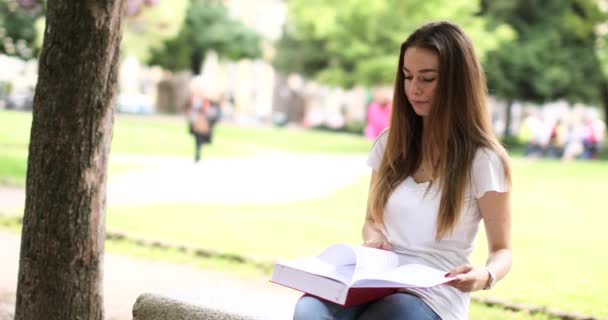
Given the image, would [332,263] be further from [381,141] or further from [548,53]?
[548,53]

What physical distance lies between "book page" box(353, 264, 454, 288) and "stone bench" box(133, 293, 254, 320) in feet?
2.65

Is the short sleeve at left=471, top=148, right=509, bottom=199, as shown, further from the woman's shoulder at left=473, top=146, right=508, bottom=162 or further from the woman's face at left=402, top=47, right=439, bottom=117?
the woman's face at left=402, top=47, right=439, bottom=117

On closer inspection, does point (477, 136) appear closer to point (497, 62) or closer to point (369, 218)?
point (369, 218)

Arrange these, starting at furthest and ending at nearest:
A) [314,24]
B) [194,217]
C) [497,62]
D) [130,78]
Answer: [130,78]
[497,62]
[314,24]
[194,217]

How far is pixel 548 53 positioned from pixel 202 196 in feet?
78.8

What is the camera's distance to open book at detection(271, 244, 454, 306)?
93.3 inches

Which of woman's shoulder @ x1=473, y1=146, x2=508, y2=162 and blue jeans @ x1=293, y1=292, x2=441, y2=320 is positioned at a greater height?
woman's shoulder @ x1=473, y1=146, x2=508, y2=162

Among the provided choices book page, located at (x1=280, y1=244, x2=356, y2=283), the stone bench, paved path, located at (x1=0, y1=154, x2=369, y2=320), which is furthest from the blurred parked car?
book page, located at (x1=280, y1=244, x2=356, y2=283)

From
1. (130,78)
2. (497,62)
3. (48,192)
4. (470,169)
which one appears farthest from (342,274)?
(130,78)

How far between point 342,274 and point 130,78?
2129 inches

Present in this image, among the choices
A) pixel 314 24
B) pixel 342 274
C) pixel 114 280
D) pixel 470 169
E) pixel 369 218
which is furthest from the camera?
pixel 314 24

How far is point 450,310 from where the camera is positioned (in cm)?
257

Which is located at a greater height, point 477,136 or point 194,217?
point 477,136

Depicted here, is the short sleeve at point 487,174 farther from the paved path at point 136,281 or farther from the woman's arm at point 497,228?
the paved path at point 136,281
